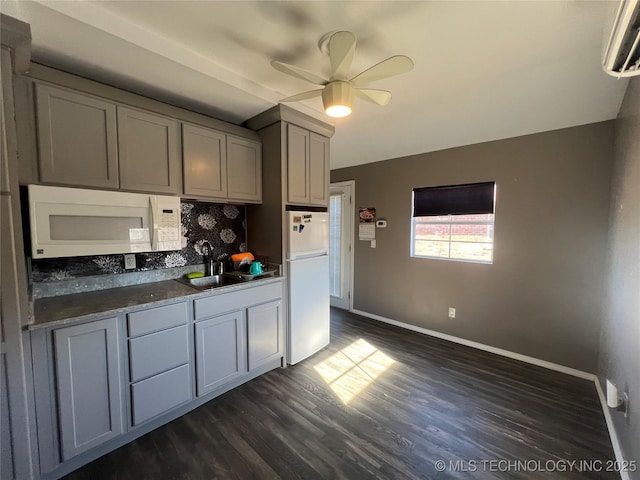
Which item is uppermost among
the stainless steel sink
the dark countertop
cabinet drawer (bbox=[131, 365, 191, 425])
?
the dark countertop

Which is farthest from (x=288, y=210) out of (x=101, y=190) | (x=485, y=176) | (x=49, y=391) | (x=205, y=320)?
(x=485, y=176)

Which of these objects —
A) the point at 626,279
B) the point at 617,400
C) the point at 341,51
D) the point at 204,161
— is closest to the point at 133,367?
the point at 204,161

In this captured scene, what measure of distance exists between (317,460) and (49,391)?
5.18 ft

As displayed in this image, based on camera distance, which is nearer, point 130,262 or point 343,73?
point 343,73

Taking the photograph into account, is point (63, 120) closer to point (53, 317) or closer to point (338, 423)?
point (53, 317)

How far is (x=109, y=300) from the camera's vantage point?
175 cm

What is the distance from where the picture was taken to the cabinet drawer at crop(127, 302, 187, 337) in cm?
168

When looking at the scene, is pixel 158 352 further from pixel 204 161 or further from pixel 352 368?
pixel 352 368

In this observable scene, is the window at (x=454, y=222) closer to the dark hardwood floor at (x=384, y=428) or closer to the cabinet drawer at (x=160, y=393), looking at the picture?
the dark hardwood floor at (x=384, y=428)

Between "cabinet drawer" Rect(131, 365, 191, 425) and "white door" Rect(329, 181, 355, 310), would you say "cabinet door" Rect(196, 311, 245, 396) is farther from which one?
"white door" Rect(329, 181, 355, 310)

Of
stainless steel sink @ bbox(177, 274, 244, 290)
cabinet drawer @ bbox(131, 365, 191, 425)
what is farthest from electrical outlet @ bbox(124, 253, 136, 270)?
cabinet drawer @ bbox(131, 365, 191, 425)

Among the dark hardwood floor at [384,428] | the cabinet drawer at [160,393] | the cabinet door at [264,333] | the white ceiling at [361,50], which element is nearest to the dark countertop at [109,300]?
the cabinet door at [264,333]

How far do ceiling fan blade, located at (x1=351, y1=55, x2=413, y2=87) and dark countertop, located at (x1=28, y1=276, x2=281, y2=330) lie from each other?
1789 mm

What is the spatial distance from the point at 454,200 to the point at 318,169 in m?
1.72
